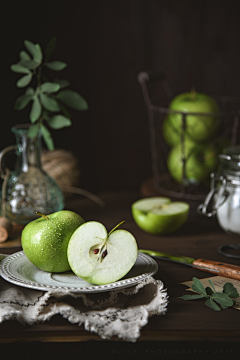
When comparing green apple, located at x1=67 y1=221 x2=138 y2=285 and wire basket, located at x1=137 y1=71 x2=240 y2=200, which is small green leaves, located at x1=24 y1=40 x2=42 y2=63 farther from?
green apple, located at x1=67 y1=221 x2=138 y2=285

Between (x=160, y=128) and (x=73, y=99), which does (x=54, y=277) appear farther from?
(x=160, y=128)

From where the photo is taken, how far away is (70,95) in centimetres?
95

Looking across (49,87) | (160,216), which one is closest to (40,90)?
(49,87)

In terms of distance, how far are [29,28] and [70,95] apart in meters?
0.63

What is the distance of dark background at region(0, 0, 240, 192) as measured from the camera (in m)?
1.47

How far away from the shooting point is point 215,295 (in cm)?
60

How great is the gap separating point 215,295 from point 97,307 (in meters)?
0.17

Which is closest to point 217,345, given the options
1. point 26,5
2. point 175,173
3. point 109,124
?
point 175,173

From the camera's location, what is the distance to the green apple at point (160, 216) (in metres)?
0.90

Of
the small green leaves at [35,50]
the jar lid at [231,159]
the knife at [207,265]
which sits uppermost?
the small green leaves at [35,50]

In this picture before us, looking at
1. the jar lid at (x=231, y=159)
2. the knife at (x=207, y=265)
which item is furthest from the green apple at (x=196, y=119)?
the knife at (x=207, y=265)

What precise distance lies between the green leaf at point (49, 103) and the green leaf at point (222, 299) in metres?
0.52

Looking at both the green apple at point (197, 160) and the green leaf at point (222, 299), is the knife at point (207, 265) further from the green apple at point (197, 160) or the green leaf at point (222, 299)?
the green apple at point (197, 160)

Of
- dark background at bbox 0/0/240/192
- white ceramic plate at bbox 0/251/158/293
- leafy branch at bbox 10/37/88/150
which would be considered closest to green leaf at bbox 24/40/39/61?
leafy branch at bbox 10/37/88/150
